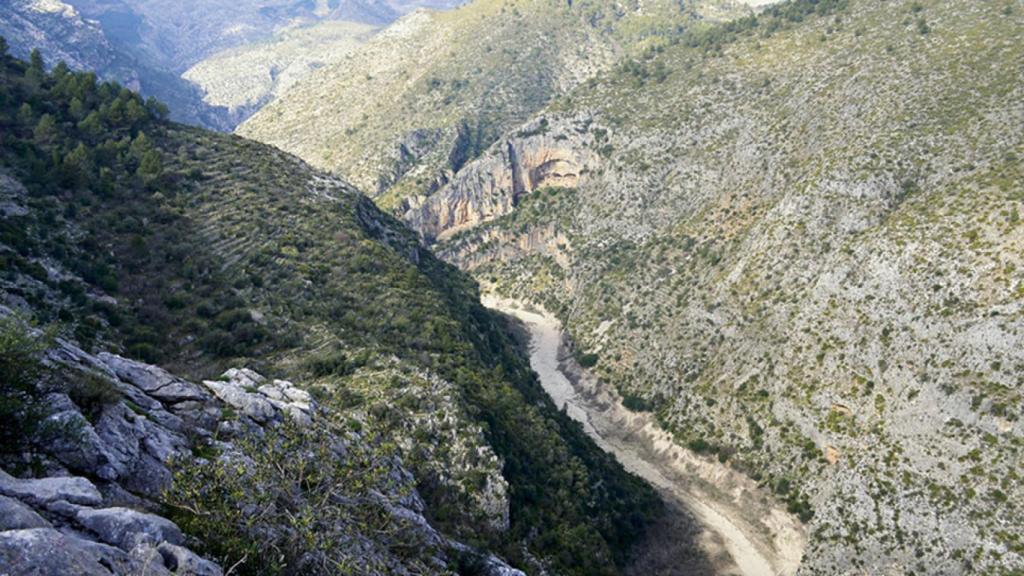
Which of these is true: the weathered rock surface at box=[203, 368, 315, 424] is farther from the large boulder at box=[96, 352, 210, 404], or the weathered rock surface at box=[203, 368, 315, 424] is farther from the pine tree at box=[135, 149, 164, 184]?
the pine tree at box=[135, 149, 164, 184]

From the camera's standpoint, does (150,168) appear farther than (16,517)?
Yes

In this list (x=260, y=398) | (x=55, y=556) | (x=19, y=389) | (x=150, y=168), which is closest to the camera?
(x=55, y=556)

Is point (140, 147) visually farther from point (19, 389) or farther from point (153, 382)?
point (19, 389)

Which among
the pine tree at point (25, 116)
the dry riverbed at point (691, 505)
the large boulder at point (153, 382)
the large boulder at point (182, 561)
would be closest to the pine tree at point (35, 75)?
the pine tree at point (25, 116)

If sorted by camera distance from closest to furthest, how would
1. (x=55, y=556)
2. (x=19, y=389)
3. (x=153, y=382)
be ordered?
(x=55, y=556) → (x=19, y=389) → (x=153, y=382)

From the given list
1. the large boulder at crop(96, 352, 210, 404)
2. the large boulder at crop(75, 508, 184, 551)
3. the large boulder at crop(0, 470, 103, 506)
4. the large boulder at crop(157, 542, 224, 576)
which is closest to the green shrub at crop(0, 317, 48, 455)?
the large boulder at crop(0, 470, 103, 506)

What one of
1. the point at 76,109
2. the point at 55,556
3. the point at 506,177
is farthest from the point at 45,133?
the point at 506,177

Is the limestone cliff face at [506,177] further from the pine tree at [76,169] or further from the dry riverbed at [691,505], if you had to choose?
the pine tree at [76,169]
